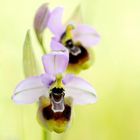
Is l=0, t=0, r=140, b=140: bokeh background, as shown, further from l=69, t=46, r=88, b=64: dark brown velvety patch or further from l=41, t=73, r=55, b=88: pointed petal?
l=41, t=73, r=55, b=88: pointed petal

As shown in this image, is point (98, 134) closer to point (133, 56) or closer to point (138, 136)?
point (138, 136)

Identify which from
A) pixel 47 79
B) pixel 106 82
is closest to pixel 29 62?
pixel 47 79

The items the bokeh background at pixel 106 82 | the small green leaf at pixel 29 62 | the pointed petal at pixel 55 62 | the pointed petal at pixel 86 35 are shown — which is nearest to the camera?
the pointed petal at pixel 55 62

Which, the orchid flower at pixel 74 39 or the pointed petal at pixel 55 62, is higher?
the orchid flower at pixel 74 39

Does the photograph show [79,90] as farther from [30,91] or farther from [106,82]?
[106,82]

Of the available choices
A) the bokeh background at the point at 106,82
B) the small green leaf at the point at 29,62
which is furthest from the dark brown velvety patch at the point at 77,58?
the bokeh background at the point at 106,82

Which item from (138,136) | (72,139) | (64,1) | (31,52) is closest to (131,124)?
(138,136)

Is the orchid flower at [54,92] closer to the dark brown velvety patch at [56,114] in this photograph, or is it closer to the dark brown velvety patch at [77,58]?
the dark brown velvety patch at [56,114]
